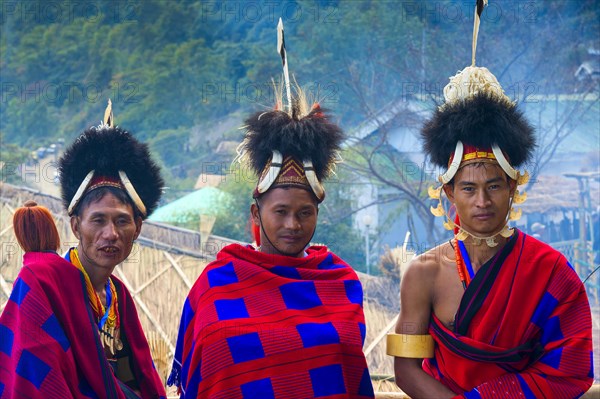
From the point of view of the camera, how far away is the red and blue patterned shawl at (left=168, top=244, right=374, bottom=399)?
11.9ft

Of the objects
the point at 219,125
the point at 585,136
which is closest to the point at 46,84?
the point at 219,125

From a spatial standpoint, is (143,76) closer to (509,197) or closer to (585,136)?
(585,136)

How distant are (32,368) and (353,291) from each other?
1.43 m

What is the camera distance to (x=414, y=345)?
383 centimetres

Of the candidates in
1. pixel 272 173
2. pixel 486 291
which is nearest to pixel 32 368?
pixel 272 173

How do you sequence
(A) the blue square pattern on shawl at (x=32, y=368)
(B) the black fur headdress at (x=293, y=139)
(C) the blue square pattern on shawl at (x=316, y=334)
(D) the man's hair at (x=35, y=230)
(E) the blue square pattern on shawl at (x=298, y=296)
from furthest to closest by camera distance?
(D) the man's hair at (x=35, y=230), (B) the black fur headdress at (x=293, y=139), (E) the blue square pattern on shawl at (x=298, y=296), (C) the blue square pattern on shawl at (x=316, y=334), (A) the blue square pattern on shawl at (x=32, y=368)

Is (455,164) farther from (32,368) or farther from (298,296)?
(32,368)

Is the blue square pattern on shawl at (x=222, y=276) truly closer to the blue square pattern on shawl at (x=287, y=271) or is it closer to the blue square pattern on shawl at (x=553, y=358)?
the blue square pattern on shawl at (x=287, y=271)

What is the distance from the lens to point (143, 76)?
1424 cm

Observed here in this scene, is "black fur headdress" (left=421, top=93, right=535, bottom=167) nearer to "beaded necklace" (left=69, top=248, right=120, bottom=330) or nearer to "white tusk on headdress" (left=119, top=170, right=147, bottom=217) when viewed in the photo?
"white tusk on headdress" (left=119, top=170, right=147, bottom=217)

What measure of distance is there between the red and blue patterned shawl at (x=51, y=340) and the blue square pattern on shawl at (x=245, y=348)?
585 millimetres

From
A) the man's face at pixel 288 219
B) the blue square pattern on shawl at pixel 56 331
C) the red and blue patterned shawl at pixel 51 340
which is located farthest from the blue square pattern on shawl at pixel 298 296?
the blue square pattern on shawl at pixel 56 331

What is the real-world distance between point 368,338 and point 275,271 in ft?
13.8

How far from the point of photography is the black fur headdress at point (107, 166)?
4125 mm
